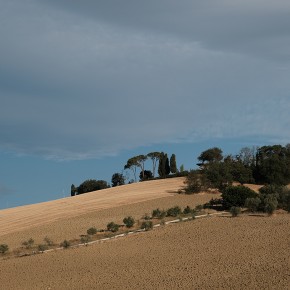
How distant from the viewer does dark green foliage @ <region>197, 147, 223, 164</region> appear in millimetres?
88000

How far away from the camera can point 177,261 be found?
83.8ft

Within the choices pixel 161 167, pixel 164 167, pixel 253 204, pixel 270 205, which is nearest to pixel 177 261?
pixel 270 205

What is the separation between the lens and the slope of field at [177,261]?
21344 mm

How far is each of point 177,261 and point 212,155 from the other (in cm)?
6344

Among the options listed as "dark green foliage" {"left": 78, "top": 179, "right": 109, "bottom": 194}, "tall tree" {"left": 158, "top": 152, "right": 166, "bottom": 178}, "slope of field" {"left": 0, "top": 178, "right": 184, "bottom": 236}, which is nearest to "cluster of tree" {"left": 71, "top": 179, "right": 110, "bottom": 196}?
"dark green foliage" {"left": 78, "top": 179, "right": 109, "bottom": 194}

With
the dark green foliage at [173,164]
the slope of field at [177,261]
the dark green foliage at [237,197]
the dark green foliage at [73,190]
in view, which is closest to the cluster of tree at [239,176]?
the dark green foliage at [237,197]

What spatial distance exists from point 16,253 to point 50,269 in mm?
8447

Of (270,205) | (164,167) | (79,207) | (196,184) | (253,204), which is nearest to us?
(270,205)

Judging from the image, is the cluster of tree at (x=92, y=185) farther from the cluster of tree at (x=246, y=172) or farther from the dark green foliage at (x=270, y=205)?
the dark green foliage at (x=270, y=205)

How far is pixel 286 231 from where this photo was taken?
29891 millimetres

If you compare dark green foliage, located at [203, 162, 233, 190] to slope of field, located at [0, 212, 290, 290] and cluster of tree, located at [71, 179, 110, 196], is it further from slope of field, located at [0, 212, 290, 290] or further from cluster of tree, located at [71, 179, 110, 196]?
cluster of tree, located at [71, 179, 110, 196]

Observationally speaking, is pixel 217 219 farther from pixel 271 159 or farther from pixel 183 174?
pixel 183 174

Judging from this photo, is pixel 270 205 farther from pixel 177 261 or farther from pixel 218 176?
pixel 218 176

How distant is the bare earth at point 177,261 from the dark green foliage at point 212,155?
5104 cm
